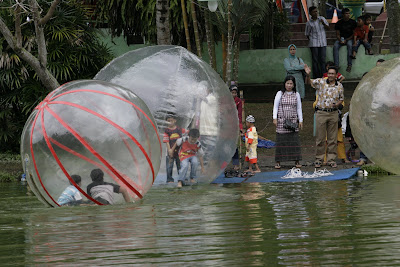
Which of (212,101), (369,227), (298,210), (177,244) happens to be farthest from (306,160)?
(177,244)

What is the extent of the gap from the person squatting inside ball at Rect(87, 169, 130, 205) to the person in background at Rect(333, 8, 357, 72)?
1226cm

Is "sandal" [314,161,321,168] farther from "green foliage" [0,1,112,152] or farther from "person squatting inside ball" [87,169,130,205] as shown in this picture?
"green foliage" [0,1,112,152]

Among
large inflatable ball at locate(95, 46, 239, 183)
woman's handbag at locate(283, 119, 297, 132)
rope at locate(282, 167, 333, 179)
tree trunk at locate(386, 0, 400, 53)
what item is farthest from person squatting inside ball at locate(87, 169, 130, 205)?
tree trunk at locate(386, 0, 400, 53)

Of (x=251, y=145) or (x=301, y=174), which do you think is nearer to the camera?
(x=301, y=174)

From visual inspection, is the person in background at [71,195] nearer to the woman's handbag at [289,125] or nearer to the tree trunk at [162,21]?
the woman's handbag at [289,125]

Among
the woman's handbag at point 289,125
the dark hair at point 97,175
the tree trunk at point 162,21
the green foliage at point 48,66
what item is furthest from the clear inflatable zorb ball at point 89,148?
the green foliage at point 48,66

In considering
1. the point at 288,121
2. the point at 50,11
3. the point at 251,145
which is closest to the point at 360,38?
the point at 288,121

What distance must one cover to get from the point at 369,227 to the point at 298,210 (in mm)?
1476

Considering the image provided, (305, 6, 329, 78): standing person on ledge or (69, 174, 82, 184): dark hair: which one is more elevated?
(305, 6, 329, 78): standing person on ledge

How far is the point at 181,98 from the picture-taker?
38.8 ft

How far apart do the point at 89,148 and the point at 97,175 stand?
1.04 ft

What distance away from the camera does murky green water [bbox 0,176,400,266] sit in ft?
21.8

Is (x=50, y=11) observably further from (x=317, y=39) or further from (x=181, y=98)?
(x=317, y=39)

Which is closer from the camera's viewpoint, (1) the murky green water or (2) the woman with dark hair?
(1) the murky green water
